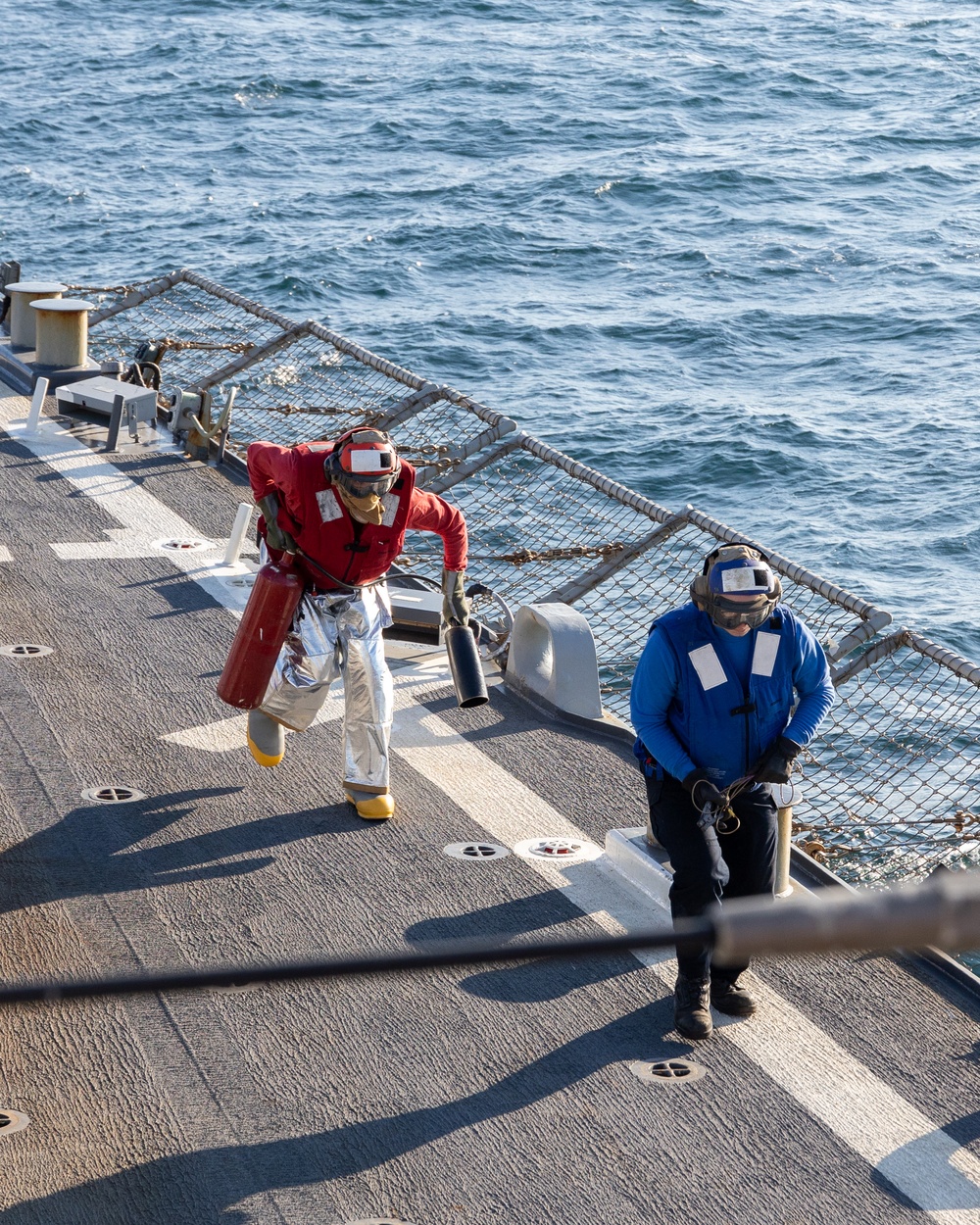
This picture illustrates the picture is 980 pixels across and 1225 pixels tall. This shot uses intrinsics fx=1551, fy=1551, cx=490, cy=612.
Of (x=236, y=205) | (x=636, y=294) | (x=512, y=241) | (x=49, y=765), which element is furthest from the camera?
(x=236, y=205)

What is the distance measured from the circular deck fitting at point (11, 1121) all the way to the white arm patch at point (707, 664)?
9.58 feet

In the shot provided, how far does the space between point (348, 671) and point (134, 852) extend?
1307 millimetres

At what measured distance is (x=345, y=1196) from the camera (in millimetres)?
5090

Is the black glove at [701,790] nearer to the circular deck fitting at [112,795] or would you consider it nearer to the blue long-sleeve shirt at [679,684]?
the blue long-sleeve shirt at [679,684]

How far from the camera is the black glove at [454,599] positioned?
7.57m

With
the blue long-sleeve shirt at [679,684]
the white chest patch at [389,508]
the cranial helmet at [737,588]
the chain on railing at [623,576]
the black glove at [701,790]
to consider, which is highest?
the cranial helmet at [737,588]

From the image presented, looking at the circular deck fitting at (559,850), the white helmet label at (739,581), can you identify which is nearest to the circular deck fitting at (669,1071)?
the circular deck fitting at (559,850)

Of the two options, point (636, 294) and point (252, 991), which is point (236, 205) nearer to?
point (636, 294)

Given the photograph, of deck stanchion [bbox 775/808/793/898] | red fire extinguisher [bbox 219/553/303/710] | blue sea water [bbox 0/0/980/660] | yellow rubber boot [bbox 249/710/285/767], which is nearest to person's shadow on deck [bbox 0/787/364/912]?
yellow rubber boot [bbox 249/710/285/767]

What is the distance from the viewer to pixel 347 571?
7.40 m

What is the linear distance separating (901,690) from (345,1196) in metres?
11.0

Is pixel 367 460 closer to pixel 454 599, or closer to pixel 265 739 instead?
pixel 454 599

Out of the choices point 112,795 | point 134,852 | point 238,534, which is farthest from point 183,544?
point 134,852

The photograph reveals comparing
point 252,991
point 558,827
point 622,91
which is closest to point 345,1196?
point 252,991
